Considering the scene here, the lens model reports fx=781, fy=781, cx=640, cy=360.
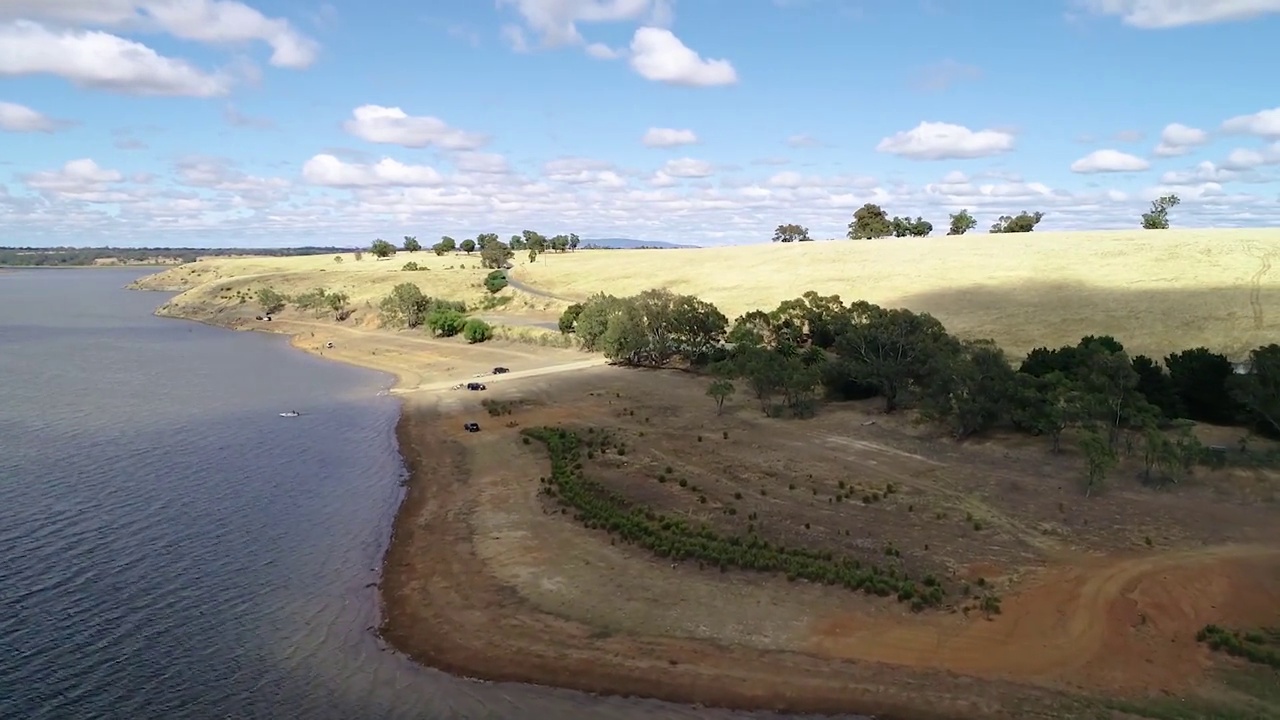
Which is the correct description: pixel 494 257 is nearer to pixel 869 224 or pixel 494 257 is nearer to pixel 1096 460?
pixel 869 224

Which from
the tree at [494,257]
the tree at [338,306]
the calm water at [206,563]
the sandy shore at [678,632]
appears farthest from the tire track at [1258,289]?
the tree at [494,257]

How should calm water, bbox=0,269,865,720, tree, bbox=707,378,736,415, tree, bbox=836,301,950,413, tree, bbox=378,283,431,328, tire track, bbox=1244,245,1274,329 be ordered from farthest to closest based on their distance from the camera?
tree, bbox=378,283,431,328 → tire track, bbox=1244,245,1274,329 → tree, bbox=707,378,736,415 → tree, bbox=836,301,950,413 → calm water, bbox=0,269,865,720

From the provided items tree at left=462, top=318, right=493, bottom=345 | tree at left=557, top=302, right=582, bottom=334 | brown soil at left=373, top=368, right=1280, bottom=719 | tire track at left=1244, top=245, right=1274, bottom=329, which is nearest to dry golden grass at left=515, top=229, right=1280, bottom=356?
tire track at left=1244, top=245, right=1274, bottom=329

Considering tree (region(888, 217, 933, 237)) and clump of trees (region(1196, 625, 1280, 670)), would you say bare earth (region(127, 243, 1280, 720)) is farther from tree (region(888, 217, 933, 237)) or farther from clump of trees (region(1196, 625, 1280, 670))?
tree (region(888, 217, 933, 237))

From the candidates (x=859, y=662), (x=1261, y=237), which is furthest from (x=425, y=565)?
(x=1261, y=237)

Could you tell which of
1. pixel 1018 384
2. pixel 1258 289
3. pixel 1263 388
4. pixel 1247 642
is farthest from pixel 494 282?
pixel 1247 642

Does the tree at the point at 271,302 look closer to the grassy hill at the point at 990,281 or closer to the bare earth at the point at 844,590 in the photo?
the grassy hill at the point at 990,281
